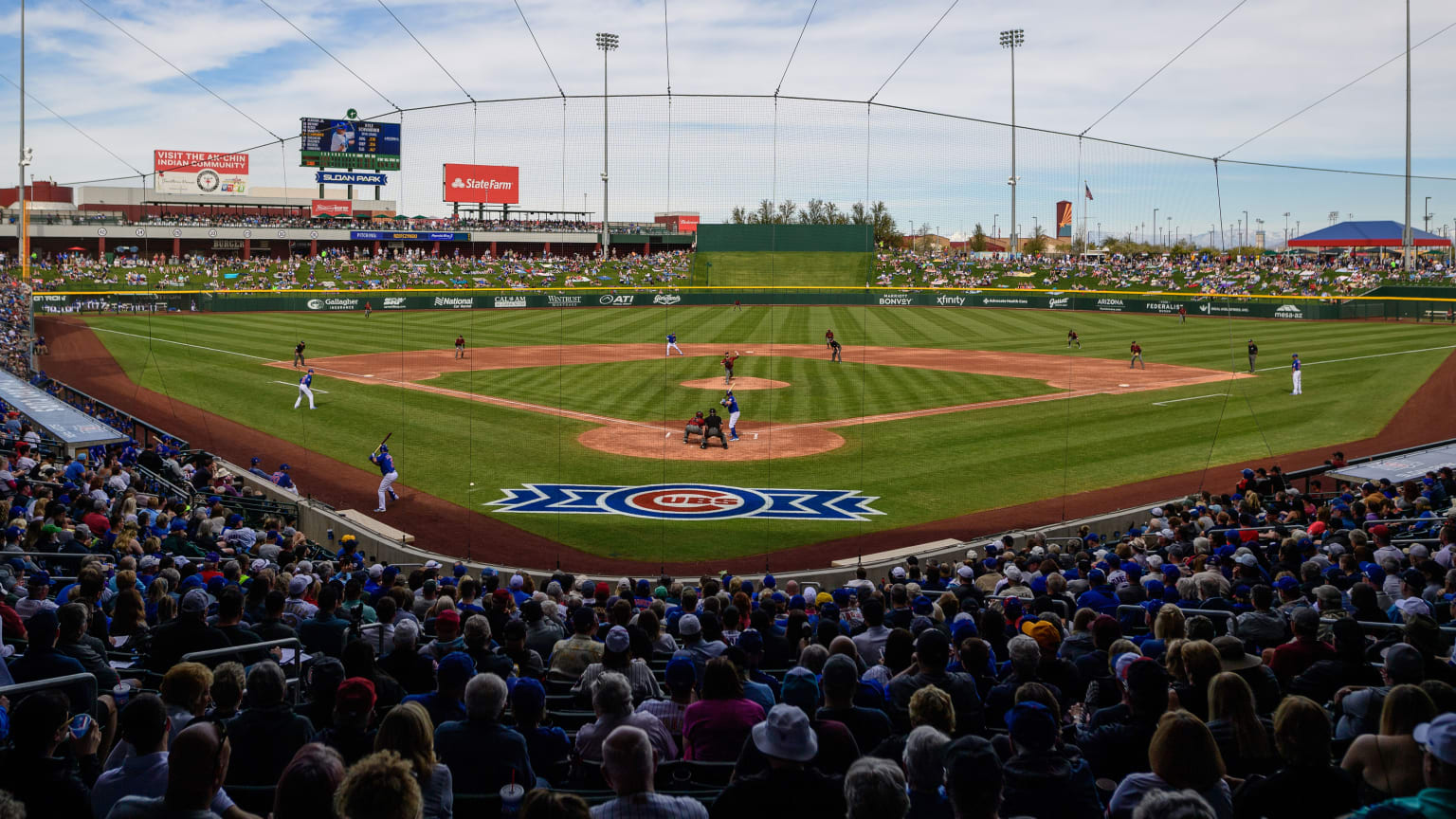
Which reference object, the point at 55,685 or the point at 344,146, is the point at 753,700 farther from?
the point at 344,146

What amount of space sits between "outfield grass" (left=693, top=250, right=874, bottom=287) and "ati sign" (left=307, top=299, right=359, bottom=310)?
28145 millimetres

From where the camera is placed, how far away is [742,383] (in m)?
38.8

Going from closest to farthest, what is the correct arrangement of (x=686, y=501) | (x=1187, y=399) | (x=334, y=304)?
(x=686, y=501), (x=1187, y=399), (x=334, y=304)

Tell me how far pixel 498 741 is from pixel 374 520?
52.5 ft

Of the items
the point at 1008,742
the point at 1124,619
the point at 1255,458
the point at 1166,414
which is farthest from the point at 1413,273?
the point at 1008,742

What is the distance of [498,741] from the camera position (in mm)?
5082

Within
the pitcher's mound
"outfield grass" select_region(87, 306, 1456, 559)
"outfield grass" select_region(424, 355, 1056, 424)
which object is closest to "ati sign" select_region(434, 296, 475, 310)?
"outfield grass" select_region(87, 306, 1456, 559)

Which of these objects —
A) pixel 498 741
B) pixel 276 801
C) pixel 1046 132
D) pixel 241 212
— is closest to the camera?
pixel 276 801

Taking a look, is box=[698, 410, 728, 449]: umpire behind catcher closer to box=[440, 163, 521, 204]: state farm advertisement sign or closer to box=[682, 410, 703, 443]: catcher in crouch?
box=[682, 410, 703, 443]: catcher in crouch

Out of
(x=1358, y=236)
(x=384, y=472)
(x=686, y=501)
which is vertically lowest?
(x=686, y=501)

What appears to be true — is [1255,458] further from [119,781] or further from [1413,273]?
[1413,273]

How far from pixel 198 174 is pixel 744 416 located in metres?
104

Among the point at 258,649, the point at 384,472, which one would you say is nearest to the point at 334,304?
the point at 384,472

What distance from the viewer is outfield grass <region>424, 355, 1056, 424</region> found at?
33.2 meters
